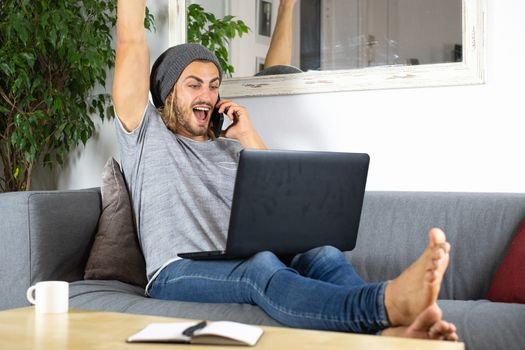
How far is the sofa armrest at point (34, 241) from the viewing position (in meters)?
2.48

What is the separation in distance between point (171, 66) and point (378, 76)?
0.78m

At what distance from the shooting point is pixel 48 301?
173 centimetres

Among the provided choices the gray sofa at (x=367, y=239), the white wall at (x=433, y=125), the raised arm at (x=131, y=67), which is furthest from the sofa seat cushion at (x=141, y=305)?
the white wall at (x=433, y=125)

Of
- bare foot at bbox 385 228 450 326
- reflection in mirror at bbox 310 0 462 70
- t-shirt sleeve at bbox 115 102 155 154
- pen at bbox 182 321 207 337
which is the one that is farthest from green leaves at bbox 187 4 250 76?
pen at bbox 182 321 207 337

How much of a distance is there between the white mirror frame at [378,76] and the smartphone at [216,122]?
14.8 inches

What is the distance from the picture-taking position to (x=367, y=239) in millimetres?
2703

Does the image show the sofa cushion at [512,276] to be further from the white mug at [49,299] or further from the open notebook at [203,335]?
the white mug at [49,299]

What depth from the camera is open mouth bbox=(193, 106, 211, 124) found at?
2770 mm

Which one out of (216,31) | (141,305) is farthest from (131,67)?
(141,305)

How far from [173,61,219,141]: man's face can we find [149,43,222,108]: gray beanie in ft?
0.06

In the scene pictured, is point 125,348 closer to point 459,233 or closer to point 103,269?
point 103,269

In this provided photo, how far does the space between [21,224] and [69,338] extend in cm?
112

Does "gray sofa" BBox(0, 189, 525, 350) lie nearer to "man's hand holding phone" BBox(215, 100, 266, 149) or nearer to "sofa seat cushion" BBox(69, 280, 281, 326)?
"sofa seat cushion" BBox(69, 280, 281, 326)

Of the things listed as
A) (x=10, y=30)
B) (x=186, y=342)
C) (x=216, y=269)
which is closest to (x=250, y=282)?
(x=216, y=269)
